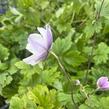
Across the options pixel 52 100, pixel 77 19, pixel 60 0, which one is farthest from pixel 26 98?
pixel 60 0

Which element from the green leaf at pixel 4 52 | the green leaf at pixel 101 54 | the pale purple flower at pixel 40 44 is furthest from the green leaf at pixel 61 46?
the pale purple flower at pixel 40 44

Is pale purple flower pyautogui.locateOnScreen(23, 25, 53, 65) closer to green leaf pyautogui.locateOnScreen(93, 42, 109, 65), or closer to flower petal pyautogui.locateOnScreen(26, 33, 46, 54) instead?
flower petal pyautogui.locateOnScreen(26, 33, 46, 54)

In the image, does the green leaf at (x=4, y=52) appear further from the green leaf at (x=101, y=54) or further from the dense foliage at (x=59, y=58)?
the green leaf at (x=101, y=54)

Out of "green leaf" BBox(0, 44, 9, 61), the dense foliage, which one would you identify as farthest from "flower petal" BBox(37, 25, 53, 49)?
"green leaf" BBox(0, 44, 9, 61)

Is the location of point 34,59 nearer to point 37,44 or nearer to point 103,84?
point 37,44

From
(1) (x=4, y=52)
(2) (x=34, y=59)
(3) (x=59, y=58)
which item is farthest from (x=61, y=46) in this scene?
(2) (x=34, y=59)

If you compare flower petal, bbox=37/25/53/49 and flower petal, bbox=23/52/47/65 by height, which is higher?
flower petal, bbox=37/25/53/49

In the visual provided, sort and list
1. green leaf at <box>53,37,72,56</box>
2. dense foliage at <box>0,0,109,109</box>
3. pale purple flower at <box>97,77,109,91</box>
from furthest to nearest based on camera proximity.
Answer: green leaf at <box>53,37,72,56</box> → dense foliage at <box>0,0,109,109</box> → pale purple flower at <box>97,77,109,91</box>

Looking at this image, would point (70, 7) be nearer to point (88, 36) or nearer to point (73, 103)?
point (88, 36)

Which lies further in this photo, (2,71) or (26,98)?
(2,71)
